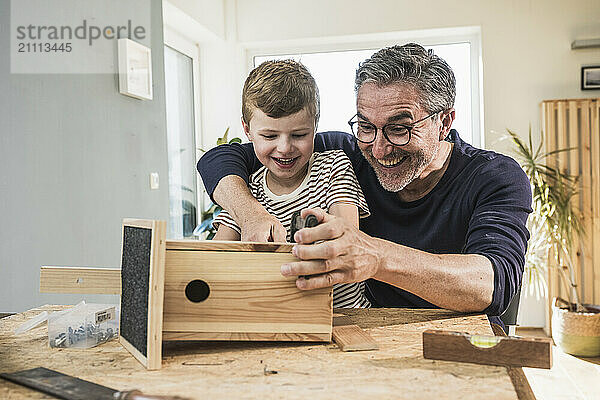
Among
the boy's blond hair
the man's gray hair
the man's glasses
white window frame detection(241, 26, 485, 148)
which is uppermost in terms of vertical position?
white window frame detection(241, 26, 485, 148)

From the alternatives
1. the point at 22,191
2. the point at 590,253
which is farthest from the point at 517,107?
the point at 22,191

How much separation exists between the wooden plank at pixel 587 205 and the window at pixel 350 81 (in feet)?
2.48

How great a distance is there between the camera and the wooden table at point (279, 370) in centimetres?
79

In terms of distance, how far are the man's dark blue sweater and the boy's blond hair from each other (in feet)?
0.82

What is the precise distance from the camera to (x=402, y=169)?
172 cm

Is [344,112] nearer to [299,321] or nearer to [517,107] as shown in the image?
[517,107]

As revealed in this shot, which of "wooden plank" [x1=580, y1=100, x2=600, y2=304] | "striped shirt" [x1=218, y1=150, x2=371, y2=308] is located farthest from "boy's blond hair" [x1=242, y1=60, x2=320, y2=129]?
"wooden plank" [x1=580, y1=100, x2=600, y2=304]

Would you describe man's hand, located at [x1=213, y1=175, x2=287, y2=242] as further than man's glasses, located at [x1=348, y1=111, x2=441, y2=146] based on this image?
No

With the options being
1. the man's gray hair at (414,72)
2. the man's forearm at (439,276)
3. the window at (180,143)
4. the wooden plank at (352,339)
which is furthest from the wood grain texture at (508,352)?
the window at (180,143)

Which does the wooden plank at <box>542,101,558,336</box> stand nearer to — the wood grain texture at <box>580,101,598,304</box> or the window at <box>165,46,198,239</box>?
the wood grain texture at <box>580,101,598,304</box>

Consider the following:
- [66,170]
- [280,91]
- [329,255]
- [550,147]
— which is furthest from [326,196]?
[550,147]

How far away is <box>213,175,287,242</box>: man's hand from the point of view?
1.36m

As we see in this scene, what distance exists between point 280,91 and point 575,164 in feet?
12.2

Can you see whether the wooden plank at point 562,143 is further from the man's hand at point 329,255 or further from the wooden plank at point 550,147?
the man's hand at point 329,255
